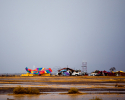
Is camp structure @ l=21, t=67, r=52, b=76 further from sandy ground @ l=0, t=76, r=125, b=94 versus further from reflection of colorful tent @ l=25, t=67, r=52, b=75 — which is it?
sandy ground @ l=0, t=76, r=125, b=94

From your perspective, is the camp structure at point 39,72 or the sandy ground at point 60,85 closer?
the sandy ground at point 60,85

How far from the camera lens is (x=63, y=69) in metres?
92.8

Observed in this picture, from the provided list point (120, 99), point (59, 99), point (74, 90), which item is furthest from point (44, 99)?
point (120, 99)

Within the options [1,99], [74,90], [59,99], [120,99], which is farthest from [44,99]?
[120,99]

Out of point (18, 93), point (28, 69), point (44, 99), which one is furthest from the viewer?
point (28, 69)

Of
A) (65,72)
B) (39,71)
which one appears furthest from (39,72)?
(65,72)

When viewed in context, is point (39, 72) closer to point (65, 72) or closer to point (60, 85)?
point (65, 72)

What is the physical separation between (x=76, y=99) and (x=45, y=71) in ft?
254

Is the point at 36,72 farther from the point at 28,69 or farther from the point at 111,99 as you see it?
the point at 111,99

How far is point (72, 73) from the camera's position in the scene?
91.6 meters

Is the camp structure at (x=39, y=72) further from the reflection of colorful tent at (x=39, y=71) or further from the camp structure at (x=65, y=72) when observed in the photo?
the camp structure at (x=65, y=72)

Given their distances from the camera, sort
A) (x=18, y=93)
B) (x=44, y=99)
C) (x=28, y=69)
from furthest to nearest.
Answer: (x=28, y=69), (x=18, y=93), (x=44, y=99)

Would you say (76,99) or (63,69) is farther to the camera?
(63,69)

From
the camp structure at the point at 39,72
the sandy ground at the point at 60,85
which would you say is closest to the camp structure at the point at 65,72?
the camp structure at the point at 39,72
